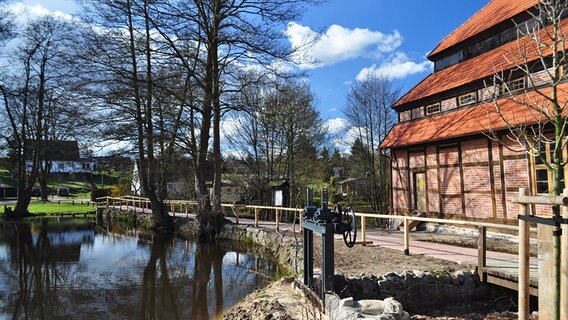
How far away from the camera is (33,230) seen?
25297mm

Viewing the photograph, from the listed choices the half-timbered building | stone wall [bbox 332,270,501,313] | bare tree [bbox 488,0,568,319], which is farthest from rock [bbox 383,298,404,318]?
the half-timbered building

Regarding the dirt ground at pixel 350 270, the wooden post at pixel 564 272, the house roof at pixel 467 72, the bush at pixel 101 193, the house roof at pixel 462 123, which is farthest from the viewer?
the bush at pixel 101 193

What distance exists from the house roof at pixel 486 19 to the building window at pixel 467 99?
2596 mm

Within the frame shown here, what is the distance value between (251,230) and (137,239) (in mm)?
6703

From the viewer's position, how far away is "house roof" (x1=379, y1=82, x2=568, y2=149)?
1144cm

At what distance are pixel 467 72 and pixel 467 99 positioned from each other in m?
1.10

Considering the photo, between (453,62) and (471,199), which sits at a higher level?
(453,62)

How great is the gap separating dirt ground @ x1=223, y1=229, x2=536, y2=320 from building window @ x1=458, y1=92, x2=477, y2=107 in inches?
192

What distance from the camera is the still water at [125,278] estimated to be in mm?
9273

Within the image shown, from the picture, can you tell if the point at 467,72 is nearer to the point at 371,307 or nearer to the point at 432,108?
the point at 432,108

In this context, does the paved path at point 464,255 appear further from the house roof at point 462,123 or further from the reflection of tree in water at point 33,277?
the reflection of tree in water at point 33,277

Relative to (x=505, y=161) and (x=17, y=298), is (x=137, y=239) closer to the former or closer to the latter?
(x=17, y=298)

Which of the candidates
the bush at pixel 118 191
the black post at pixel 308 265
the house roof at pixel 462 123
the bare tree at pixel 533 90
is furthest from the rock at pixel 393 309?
the bush at pixel 118 191

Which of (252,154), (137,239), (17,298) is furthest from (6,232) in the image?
(17,298)
